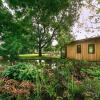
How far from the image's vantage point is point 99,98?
205 inches

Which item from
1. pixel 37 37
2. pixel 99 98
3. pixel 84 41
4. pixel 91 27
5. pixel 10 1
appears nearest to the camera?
pixel 99 98

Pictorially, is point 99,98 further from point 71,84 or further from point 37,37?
point 37,37

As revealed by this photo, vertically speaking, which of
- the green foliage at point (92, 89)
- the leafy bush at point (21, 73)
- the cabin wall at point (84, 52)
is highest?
the cabin wall at point (84, 52)

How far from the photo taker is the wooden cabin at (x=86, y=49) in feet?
85.5

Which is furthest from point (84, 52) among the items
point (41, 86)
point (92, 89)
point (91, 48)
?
point (41, 86)

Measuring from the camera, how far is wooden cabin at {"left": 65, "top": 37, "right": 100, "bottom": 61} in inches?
1025

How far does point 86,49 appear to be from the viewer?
1097 inches

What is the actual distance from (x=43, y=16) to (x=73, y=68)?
3147 centimetres

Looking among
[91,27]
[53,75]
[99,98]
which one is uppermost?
[91,27]

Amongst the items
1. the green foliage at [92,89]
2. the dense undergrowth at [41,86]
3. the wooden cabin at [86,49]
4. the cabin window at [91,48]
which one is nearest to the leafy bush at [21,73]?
the dense undergrowth at [41,86]

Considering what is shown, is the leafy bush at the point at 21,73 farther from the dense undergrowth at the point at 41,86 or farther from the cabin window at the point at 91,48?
the cabin window at the point at 91,48

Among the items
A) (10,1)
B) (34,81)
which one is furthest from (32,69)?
(10,1)

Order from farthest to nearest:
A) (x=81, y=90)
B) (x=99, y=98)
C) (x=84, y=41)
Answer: (x=84, y=41), (x=81, y=90), (x=99, y=98)

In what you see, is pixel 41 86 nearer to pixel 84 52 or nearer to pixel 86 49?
pixel 86 49
